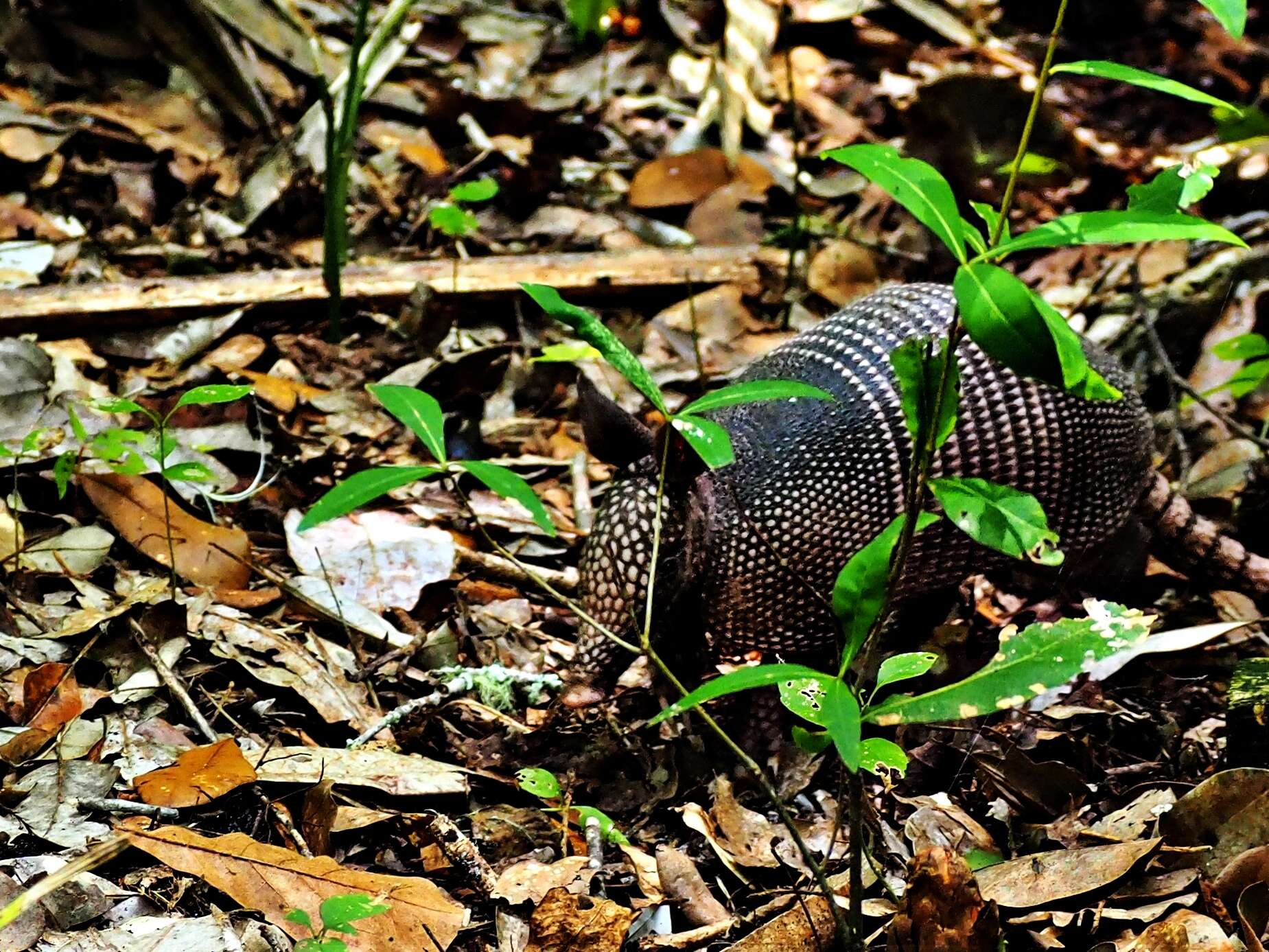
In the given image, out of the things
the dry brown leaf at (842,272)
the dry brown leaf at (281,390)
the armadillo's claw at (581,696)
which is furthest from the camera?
the dry brown leaf at (842,272)

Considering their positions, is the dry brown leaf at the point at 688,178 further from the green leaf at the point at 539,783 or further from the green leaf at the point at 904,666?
the green leaf at the point at 904,666

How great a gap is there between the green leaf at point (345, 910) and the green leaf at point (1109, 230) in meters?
1.45

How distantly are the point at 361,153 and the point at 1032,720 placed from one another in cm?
432

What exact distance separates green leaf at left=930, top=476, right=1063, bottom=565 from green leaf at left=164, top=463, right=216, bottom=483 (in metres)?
2.01

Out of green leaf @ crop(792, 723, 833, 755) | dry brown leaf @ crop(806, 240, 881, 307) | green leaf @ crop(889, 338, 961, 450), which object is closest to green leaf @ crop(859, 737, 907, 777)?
green leaf @ crop(792, 723, 833, 755)

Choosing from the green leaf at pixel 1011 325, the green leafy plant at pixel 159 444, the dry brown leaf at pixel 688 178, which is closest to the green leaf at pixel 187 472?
the green leafy plant at pixel 159 444

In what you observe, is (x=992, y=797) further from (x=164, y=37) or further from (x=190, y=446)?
(x=164, y=37)

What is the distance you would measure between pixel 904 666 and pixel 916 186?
2.80 ft

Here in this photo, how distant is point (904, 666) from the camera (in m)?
2.21

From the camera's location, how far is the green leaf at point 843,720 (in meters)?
1.81

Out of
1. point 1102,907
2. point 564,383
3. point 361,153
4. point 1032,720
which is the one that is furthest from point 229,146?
point 1102,907

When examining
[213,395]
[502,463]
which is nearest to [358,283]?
[502,463]

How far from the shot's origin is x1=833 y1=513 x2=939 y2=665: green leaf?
2.12 m

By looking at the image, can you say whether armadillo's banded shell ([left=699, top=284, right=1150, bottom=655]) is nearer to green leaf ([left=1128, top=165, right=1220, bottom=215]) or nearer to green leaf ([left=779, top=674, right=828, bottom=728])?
green leaf ([left=779, top=674, right=828, bottom=728])
